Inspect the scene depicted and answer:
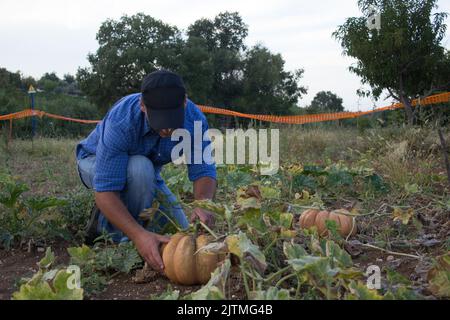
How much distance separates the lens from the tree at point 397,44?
16.9 meters

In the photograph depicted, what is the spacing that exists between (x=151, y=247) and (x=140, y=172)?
0.57 meters

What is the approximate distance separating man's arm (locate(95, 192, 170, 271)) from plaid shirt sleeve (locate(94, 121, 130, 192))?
0.19 ft

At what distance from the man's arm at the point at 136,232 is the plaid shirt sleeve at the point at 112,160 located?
6 cm

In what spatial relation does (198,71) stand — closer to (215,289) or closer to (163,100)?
(163,100)

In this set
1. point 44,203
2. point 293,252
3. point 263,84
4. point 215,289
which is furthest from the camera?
point 263,84

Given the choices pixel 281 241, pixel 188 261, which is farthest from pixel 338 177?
pixel 188 261

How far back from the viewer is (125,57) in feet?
124

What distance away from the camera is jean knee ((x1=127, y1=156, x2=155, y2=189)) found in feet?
8.84

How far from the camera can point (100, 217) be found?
9.80ft

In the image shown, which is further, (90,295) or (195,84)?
(195,84)
